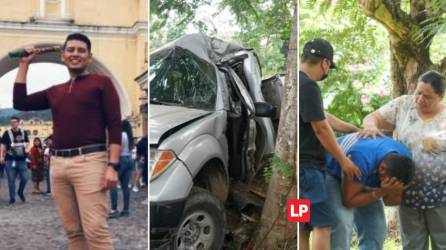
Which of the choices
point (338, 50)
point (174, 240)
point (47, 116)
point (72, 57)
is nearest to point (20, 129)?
point (47, 116)

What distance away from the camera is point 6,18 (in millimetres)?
4270

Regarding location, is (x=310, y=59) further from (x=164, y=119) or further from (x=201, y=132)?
(x=164, y=119)

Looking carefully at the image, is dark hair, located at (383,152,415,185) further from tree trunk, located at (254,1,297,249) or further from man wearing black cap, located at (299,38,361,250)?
tree trunk, located at (254,1,297,249)

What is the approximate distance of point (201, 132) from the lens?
4.31 meters

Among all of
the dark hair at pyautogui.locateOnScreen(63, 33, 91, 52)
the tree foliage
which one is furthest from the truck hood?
the tree foliage

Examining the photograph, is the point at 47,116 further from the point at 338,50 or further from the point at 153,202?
the point at 338,50

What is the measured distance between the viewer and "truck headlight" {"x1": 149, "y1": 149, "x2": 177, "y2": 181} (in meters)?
4.25

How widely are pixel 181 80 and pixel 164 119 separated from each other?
0.33 metres

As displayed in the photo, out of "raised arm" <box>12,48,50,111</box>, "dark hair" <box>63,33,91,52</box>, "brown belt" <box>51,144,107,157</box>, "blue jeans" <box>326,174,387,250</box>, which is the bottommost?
"blue jeans" <box>326,174,387,250</box>

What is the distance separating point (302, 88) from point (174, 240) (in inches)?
56.7

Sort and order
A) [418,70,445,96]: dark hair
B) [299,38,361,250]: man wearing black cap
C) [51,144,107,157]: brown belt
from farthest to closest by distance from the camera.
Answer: [418,70,445,96]: dark hair → [299,38,361,250]: man wearing black cap → [51,144,107,157]: brown belt

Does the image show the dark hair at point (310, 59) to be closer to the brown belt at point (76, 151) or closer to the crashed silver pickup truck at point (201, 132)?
the crashed silver pickup truck at point (201, 132)

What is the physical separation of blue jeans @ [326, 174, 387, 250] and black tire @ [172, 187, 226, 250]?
32.7 inches

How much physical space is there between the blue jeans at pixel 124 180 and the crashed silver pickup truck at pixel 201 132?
7.1 inches
